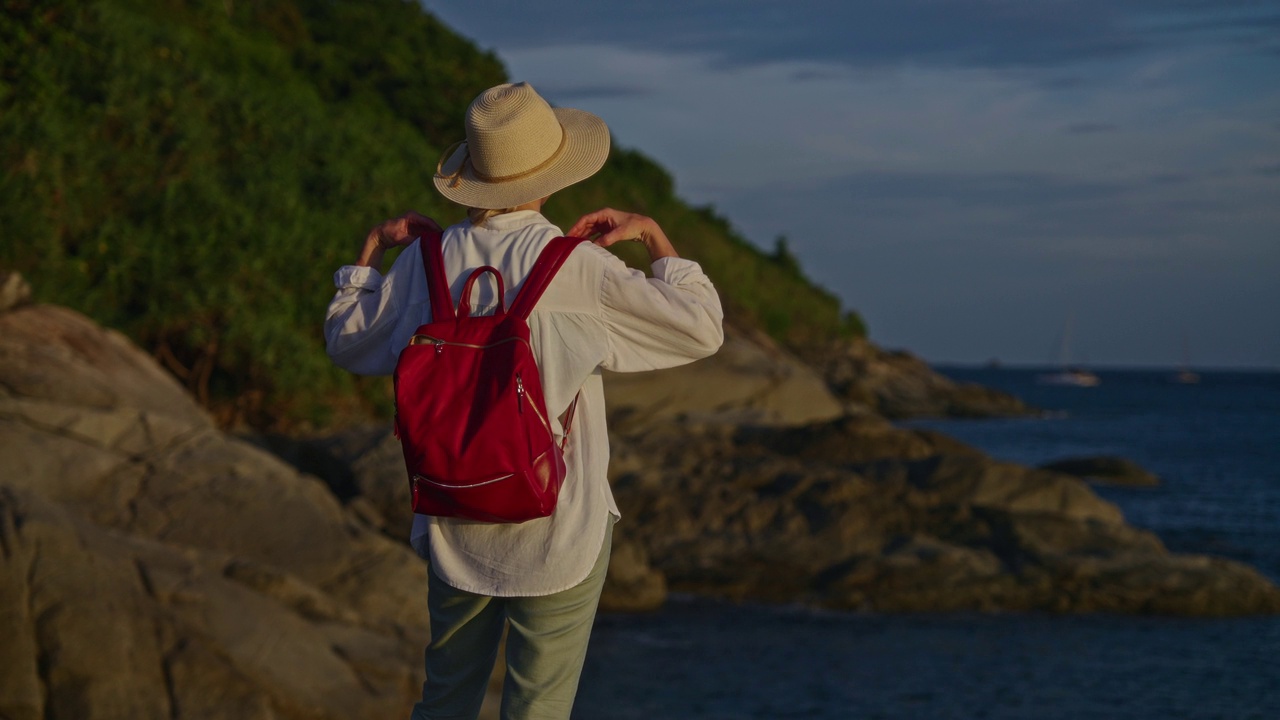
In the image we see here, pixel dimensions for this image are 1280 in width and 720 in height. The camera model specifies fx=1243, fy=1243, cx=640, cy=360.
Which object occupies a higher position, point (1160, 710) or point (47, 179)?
point (47, 179)

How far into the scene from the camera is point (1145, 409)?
72.9 m

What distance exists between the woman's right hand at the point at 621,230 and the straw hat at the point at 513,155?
111 mm

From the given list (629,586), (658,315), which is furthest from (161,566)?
(629,586)

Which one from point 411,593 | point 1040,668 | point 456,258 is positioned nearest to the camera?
point 456,258

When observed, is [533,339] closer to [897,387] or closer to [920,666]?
[920,666]

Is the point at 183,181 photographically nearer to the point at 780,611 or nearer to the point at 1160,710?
the point at 780,611

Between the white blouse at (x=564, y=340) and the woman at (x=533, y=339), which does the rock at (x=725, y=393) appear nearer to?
the woman at (x=533, y=339)

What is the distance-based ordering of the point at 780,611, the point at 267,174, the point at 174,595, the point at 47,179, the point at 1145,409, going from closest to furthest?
the point at 174,595 < the point at 780,611 < the point at 47,179 < the point at 267,174 < the point at 1145,409

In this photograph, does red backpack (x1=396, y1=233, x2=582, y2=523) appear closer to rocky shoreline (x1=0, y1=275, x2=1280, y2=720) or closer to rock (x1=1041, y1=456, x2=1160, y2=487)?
rocky shoreline (x1=0, y1=275, x2=1280, y2=720)

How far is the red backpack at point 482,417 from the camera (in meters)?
2.45

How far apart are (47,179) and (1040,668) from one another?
37.6ft

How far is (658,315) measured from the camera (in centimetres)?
259

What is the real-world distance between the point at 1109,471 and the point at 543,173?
87.7 feet

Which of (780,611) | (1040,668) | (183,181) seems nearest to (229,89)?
(183,181)
